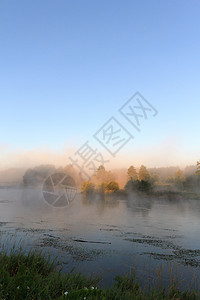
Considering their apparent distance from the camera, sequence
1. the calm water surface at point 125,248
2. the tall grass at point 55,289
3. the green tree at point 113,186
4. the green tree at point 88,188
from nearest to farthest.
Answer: the tall grass at point 55,289
the calm water surface at point 125,248
the green tree at point 113,186
the green tree at point 88,188

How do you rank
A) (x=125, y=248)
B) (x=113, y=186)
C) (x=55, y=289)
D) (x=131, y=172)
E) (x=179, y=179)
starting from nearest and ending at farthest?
(x=55, y=289)
(x=125, y=248)
(x=179, y=179)
(x=131, y=172)
(x=113, y=186)

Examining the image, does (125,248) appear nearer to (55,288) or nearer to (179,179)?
(55,288)

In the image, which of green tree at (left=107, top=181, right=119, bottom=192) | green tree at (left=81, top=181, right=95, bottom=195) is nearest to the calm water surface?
green tree at (left=107, top=181, right=119, bottom=192)

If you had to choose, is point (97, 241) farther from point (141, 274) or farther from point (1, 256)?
point (1, 256)

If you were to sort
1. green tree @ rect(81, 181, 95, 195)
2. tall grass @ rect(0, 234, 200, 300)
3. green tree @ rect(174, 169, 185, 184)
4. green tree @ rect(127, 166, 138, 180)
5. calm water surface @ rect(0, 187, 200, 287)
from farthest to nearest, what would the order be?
green tree @ rect(81, 181, 95, 195) → green tree @ rect(127, 166, 138, 180) → green tree @ rect(174, 169, 185, 184) → calm water surface @ rect(0, 187, 200, 287) → tall grass @ rect(0, 234, 200, 300)

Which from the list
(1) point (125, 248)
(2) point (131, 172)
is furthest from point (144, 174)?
(1) point (125, 248)

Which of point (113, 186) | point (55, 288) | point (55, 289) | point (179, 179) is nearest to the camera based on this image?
point (55, 289)

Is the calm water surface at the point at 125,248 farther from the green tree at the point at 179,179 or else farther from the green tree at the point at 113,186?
the green tree at the point at 113,186

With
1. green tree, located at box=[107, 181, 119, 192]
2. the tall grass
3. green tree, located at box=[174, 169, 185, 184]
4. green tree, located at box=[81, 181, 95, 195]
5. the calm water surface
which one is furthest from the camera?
green tree, located at box=[81, 181, 95, 195]

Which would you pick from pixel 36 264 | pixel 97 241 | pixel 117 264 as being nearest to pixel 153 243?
pixel 97 241

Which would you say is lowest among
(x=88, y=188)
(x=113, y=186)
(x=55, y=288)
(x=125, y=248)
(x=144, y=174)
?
(x=125, y=248)

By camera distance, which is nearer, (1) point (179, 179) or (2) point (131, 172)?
(1) point (179, 179)

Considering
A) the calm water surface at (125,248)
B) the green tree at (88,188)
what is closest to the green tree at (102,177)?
the green tree at (88,188)

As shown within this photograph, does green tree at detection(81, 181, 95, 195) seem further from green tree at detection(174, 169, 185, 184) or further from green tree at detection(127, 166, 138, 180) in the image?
green tree at detection(174, 169, 185, 184)
